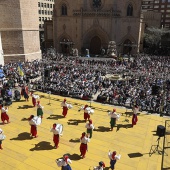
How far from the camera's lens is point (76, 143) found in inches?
399

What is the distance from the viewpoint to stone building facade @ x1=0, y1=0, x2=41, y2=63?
2747 cm

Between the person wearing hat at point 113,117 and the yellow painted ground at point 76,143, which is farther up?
the person wearing hat at point 113,117

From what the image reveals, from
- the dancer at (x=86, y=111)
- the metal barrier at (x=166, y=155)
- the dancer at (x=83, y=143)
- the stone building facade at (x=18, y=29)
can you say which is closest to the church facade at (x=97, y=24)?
the stone building facade at (x=18, y=29)

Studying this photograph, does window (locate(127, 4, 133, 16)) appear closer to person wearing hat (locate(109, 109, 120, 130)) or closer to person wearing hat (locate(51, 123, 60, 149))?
person wearing hat (locate(109, 109, 120, 130))

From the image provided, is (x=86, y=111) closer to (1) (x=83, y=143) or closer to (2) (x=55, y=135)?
(2) (x=55, y=135)

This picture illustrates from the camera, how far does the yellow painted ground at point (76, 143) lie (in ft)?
28.6

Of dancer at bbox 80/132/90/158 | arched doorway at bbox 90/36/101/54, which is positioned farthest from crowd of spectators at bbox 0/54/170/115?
arched doorway at bbox 90/36/101/54

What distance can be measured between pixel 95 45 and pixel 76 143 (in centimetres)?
3542

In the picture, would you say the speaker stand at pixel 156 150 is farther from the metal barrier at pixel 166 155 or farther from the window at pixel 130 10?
the window at pixel 130 10

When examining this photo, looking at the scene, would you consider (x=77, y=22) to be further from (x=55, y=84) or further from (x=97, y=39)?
(x=55, y=84)

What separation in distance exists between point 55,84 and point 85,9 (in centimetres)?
2568

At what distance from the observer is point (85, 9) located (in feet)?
134

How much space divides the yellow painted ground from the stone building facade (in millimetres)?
17474

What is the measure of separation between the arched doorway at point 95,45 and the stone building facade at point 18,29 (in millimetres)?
15223
